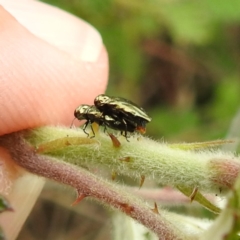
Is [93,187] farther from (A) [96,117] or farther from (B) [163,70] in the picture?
(B) [163,70]

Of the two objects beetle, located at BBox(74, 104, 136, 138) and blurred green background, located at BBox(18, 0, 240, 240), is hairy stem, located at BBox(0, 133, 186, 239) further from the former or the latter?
blurred green background, located at BBox(18, 0, 240, 240)

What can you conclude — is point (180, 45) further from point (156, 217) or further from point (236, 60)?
point (156, 217)

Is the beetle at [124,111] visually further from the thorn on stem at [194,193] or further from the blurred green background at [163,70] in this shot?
the blurred green background at [163,70]

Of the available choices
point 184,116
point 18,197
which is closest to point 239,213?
point 18,197

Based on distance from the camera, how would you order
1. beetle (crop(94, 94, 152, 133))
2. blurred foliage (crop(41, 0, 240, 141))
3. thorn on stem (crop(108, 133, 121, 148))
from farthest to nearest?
blurred foliage (crop(41, 0, 240, 141)) < beetle (crop(94, 94, 152, 133)) < thorn on stem (crop(108, 133, 121, 148))

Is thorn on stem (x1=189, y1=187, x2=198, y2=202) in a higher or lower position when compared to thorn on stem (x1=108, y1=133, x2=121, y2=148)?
lower

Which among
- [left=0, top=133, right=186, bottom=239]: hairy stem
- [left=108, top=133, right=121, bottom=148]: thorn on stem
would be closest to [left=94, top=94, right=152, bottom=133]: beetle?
[left=108, top=133, right=121, bottom=148]: thorn on stem

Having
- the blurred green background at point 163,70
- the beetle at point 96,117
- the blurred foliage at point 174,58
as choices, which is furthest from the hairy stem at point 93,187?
the blurred green background at point 163,70
